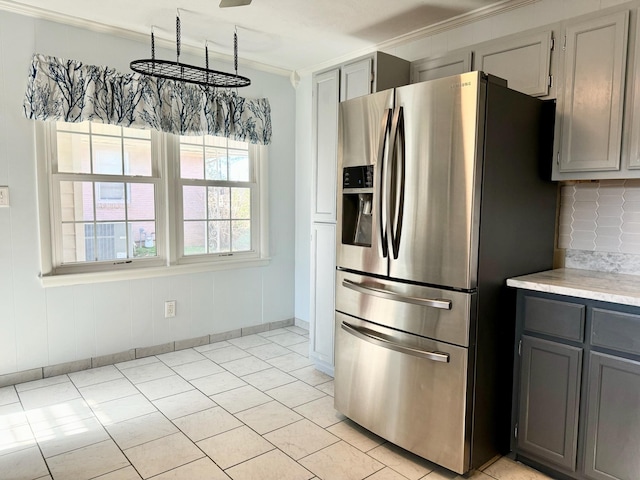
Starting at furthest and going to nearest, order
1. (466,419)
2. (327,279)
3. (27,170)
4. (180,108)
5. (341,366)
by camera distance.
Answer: (180,108) → (327,279) → (27,170) → (341,366) → (466,419)

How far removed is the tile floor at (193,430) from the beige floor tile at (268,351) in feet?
0.61

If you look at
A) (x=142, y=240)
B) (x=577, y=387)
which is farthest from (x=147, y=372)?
(x=577, y=387)

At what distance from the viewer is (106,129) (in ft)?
10.6

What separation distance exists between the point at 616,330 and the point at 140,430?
2.42 metres

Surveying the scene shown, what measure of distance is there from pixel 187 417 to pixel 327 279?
1.29m

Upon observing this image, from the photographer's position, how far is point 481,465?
6.88 feet

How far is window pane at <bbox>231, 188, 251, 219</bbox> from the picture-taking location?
13.1 ft

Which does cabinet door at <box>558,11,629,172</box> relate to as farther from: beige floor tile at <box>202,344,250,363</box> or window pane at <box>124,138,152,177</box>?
window pane at <box>124,138,152,177</box>

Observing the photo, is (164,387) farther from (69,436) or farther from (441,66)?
(441,66)

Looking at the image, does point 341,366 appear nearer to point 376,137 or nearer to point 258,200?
point 376,137

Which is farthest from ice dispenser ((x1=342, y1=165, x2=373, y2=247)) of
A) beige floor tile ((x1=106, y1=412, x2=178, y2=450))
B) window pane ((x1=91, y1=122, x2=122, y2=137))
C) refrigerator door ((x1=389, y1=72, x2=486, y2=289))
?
window pane ((x1=91, y1=122, x2=122, y2=137))

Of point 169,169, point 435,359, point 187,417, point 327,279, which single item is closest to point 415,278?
point 435,359

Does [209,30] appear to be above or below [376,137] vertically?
above

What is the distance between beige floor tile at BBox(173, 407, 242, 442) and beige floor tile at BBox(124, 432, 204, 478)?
7cm
